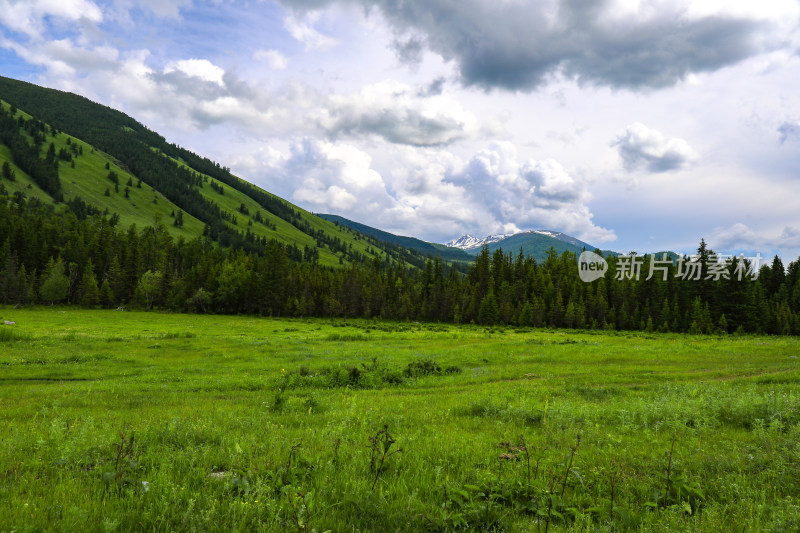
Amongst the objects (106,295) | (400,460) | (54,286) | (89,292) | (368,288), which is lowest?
(106,295)

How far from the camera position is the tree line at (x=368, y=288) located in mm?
88875

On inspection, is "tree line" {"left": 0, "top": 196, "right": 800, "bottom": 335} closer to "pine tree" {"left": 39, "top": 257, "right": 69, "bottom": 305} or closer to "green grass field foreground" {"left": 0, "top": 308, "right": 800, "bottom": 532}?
"pine tree" {"left": 39, "top": 257, "right": 69, "bottom": 305}

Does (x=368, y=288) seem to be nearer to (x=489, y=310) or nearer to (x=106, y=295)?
(x=489, y=310)

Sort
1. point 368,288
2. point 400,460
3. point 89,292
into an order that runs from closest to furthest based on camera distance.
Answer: point 400,460 → point 89,292 → point 368,288

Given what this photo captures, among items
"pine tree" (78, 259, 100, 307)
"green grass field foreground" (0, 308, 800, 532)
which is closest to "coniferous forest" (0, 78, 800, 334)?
"pine tree" (78, 259, 100, 307)

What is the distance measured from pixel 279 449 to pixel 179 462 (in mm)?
1736

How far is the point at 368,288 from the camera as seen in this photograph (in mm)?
121938

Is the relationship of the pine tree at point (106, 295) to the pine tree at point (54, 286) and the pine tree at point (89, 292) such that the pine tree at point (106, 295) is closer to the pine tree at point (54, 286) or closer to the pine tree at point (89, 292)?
the pine tree at point (89, 292)

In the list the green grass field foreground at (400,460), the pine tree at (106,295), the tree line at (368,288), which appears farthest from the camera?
the pine tree at (106,295)

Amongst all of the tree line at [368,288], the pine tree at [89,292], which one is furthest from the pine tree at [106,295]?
the pine tree at [89,292]

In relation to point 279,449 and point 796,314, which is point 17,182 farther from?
point 796,314

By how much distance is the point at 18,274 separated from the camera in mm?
93625

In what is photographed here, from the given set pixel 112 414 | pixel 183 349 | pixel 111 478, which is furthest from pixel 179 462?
pixel 183 349

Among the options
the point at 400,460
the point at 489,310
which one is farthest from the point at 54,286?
the point at 400,460
